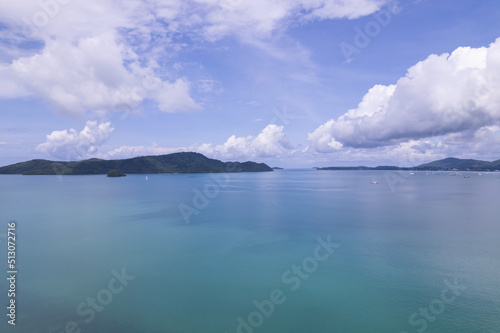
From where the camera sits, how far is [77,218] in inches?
1805

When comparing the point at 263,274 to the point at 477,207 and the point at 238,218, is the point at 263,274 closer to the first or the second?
the point at 238,218

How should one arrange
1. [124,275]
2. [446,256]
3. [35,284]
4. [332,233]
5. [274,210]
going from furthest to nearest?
1. [274,210]
2. [332,233]
3. [446,256]
4. [124,275]
5. [35,284]

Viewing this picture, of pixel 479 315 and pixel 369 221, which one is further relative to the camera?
pixel 369 221

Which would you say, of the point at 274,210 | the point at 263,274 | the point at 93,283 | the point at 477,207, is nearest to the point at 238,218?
the point at 274,210

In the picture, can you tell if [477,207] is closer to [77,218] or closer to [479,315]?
[479,315]

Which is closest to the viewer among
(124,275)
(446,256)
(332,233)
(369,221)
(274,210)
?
(124,275)

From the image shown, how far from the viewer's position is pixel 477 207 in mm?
56719

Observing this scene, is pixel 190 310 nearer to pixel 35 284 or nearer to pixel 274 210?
pixel 35 284

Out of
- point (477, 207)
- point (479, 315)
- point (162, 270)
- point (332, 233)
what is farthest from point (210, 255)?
point (477, 207)

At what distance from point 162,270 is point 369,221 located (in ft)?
108

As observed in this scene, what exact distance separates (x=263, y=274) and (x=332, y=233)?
16594 millimetres

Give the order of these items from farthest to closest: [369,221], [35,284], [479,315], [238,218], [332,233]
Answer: [238,218], [369,221], [332,233], [35,284], [479,315]

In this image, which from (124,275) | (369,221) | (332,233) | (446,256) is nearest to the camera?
(124,275)

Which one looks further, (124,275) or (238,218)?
(238,218)
